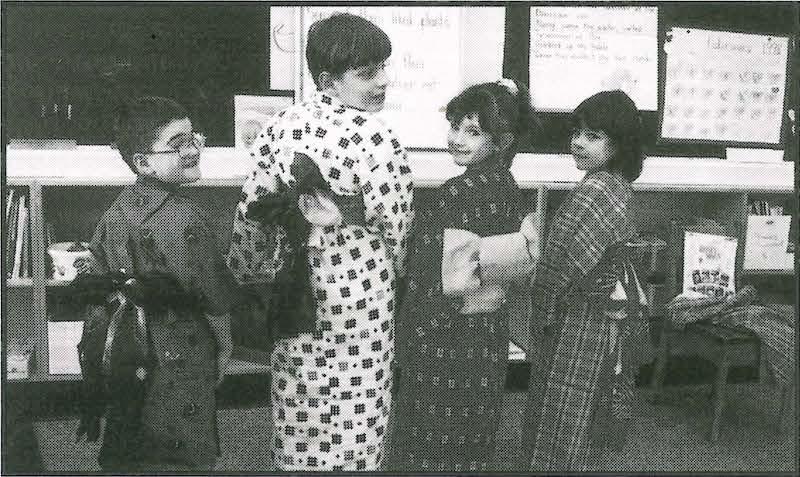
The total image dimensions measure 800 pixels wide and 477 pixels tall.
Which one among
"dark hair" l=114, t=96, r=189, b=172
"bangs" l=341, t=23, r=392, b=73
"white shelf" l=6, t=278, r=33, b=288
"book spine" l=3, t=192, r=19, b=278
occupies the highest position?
"bangs" l=341, t=23, r=392, b=73

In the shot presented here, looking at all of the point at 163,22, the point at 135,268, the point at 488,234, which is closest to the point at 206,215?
the point at 135,268

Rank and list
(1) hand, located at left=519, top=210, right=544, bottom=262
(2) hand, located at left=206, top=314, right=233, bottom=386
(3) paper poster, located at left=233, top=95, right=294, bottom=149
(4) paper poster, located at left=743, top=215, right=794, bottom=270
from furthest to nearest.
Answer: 1. (4) paper poster, located at left=743, top=215, right=794, bottom=270
2. (3) paper poster, located at left=233, top=95, right=294, bottom=149
3. (1) hand, located at left=519, top=210, right=544, bottom=262
4. (2) hand, located at left=206, top=314, right=233, bottom=386

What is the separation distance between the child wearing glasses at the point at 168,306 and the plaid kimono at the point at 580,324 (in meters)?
0.85

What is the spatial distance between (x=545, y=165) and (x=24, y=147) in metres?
1.74

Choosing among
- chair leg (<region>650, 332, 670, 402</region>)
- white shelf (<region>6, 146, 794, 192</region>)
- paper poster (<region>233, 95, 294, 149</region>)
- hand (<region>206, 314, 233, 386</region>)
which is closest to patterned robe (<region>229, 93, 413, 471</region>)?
hand (<region>206, 314, 233, 386</region>)

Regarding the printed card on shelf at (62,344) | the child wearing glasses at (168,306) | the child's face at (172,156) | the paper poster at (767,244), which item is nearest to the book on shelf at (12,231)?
the printed card on shelf at (62,344)

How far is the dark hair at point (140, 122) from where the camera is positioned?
180 cm

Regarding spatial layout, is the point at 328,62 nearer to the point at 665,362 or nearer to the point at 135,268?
the point at 135,268

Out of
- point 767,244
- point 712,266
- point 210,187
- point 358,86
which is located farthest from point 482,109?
point 767,244

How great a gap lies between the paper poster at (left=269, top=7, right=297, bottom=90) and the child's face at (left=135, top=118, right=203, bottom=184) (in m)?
0.79

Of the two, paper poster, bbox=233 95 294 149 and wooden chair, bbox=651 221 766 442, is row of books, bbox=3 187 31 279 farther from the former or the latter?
wooden chair, bbox=651 221 766 442

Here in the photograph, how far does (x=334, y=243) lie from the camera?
1829 millimetres

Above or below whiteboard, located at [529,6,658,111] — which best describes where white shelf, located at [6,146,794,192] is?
below

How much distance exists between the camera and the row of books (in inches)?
98.0
